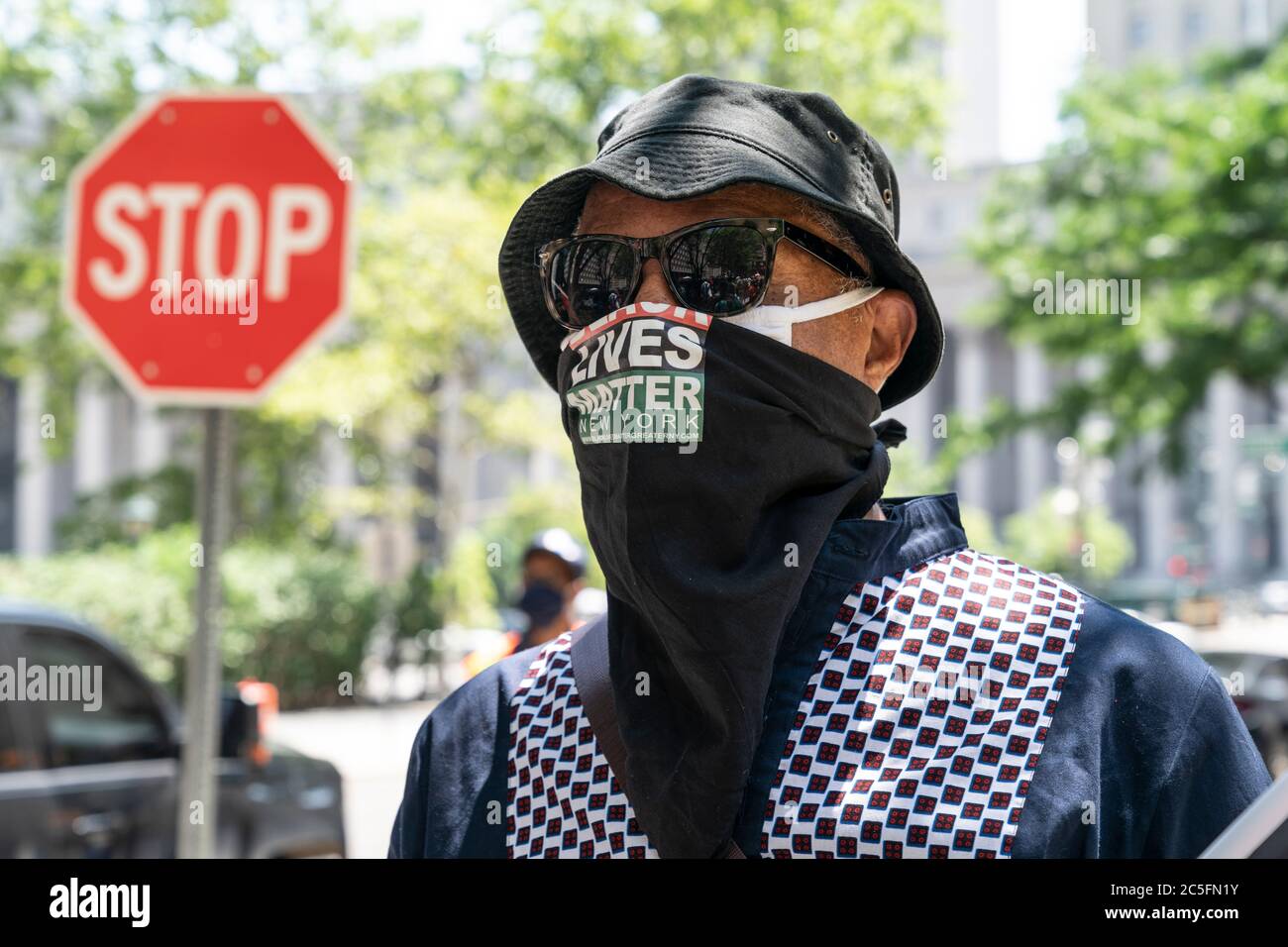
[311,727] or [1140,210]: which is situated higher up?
[1140,210]

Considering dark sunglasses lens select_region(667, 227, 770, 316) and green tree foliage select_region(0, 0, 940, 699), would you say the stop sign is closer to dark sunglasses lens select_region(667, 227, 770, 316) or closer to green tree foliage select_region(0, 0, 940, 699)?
dark sunglasses lens select_region(667, 227, 770, 316)

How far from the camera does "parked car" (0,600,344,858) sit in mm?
4273

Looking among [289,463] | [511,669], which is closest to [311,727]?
[289,463]

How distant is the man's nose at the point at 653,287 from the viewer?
5.08ft

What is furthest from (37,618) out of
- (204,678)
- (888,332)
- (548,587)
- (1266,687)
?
(1266,687)

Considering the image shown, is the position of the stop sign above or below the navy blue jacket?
above

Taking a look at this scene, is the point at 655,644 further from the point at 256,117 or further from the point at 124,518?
the point at 124,518

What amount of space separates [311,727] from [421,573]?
11.6 feet

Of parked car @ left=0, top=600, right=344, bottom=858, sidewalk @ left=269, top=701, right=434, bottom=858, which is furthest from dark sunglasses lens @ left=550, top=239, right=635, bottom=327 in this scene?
parked car @ left=0, top=600, right=344, bottom=858

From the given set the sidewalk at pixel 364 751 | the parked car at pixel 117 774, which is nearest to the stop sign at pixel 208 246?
the sidewalk at pixel 364 751

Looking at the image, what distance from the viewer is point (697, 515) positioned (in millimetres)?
1465

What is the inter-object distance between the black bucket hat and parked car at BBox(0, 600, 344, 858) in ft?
10.2

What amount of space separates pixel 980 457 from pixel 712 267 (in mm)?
23181
